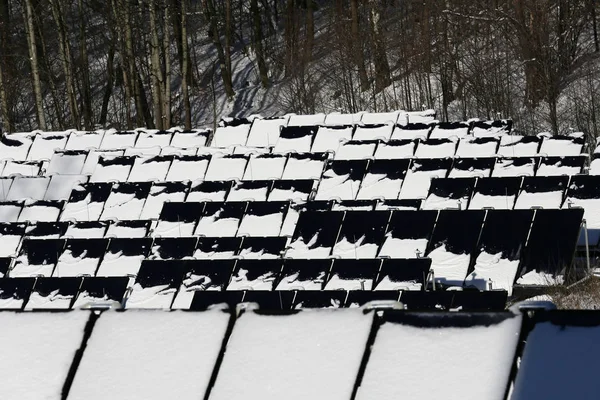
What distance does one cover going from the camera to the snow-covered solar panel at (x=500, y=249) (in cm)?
964

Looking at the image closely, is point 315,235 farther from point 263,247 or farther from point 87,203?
point 87,203

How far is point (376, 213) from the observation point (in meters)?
10.8

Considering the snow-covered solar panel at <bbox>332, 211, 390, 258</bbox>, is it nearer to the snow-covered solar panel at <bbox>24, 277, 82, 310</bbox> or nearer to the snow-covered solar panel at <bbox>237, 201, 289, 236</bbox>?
the snow-covered solar panel at <bbox>237, 201, 289, 236</bbox>

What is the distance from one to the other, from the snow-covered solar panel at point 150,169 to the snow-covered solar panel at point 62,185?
2.45 ft

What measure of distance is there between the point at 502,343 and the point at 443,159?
10.2 metres

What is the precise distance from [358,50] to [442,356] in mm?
28290

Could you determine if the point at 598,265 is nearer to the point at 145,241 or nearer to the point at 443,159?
the point at 443,159

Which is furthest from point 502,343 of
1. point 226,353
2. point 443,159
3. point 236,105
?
point 236,105

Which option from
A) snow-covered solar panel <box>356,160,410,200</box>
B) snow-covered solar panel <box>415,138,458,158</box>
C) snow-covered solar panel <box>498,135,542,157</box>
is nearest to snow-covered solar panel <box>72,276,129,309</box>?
snow-covered solar panel <box>356,160,410,200</box>

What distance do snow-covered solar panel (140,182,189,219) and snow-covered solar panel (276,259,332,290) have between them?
166 inches

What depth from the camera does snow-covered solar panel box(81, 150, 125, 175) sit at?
1596 cm

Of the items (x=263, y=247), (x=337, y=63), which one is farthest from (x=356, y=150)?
(x=337, y=63)

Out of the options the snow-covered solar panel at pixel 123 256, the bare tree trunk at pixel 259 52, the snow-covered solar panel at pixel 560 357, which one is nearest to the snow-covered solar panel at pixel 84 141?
the snow-covered solar panel at pixel 123 256

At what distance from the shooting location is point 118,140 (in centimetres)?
1786
